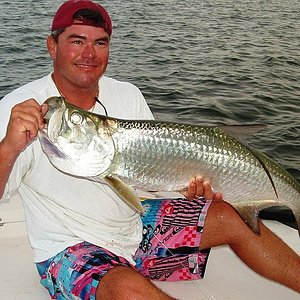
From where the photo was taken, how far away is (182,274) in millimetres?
3639

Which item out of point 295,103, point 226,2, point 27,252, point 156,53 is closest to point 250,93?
point 295,103

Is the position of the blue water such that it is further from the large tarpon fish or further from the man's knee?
the large tarpon fish

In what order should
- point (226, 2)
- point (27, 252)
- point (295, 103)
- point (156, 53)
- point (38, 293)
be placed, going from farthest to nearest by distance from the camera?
point (226, 2)
point (156, 53)
point (295, 103)
point (27, 252)
point (38, 293)

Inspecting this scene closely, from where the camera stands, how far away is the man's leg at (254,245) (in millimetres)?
3570

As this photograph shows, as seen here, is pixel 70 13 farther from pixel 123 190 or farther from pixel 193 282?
pixel 193 282

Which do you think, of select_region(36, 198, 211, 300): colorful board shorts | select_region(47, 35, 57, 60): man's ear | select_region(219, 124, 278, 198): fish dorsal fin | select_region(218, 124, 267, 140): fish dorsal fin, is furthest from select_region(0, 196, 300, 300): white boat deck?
select_region(47, 35, 57, 60): man's ear

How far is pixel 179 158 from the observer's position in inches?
118

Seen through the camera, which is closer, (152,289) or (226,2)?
(152,289)

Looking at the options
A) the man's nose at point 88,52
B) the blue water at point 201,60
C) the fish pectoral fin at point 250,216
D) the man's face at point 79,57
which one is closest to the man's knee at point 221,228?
the fish pectoral fin at point 250,216

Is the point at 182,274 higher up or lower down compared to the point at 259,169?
lower down

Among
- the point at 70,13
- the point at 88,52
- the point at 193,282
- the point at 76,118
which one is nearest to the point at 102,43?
the point at 88,52

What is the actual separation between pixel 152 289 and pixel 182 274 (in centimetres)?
82

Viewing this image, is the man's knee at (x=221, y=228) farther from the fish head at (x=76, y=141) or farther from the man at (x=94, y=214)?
the fish head at (x=76, y=141)

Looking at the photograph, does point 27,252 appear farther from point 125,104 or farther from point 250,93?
point 250,93
